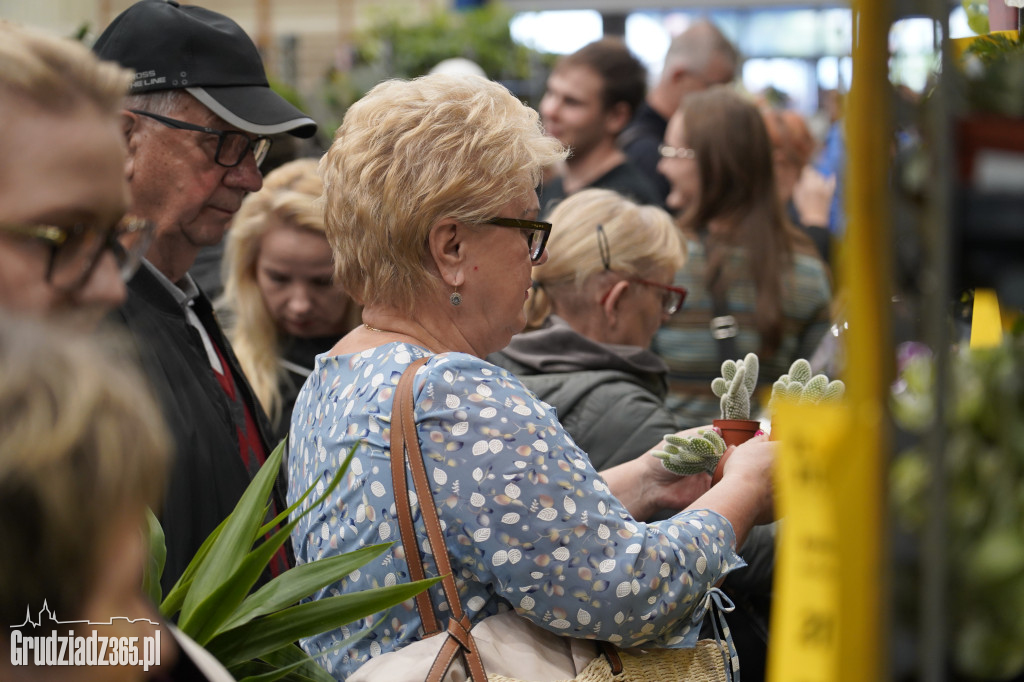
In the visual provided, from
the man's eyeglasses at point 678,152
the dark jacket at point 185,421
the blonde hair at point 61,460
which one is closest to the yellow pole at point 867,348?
the blonde hair at point 61,460

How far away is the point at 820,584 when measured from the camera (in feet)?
2.79

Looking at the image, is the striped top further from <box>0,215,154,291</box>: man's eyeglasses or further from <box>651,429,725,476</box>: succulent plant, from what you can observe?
<box>0,215,154,291</box>: man's eyeglasses

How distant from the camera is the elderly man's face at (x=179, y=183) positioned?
8.14ft

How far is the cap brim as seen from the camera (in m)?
2.52

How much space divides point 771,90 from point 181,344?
26.1 ft

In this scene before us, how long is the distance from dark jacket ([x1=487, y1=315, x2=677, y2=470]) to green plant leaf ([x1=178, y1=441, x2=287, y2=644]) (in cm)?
Answer: 107

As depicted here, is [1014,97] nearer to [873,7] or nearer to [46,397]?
[873,7]

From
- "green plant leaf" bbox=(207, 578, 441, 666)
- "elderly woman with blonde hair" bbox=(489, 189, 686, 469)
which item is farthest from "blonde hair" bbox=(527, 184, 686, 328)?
"green plant leaf" bbox=(207, 578, 441, 666)

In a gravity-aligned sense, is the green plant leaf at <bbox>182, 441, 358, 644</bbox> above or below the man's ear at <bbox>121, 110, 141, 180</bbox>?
below

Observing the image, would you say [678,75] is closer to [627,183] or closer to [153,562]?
[627,183]

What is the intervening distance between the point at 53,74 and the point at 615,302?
1.96 metres

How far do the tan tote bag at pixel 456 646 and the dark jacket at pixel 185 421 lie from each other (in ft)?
2.01

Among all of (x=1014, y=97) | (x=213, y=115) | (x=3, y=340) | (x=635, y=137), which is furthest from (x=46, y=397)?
(x=635, y=137)

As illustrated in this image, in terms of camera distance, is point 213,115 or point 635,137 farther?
point 635,137
